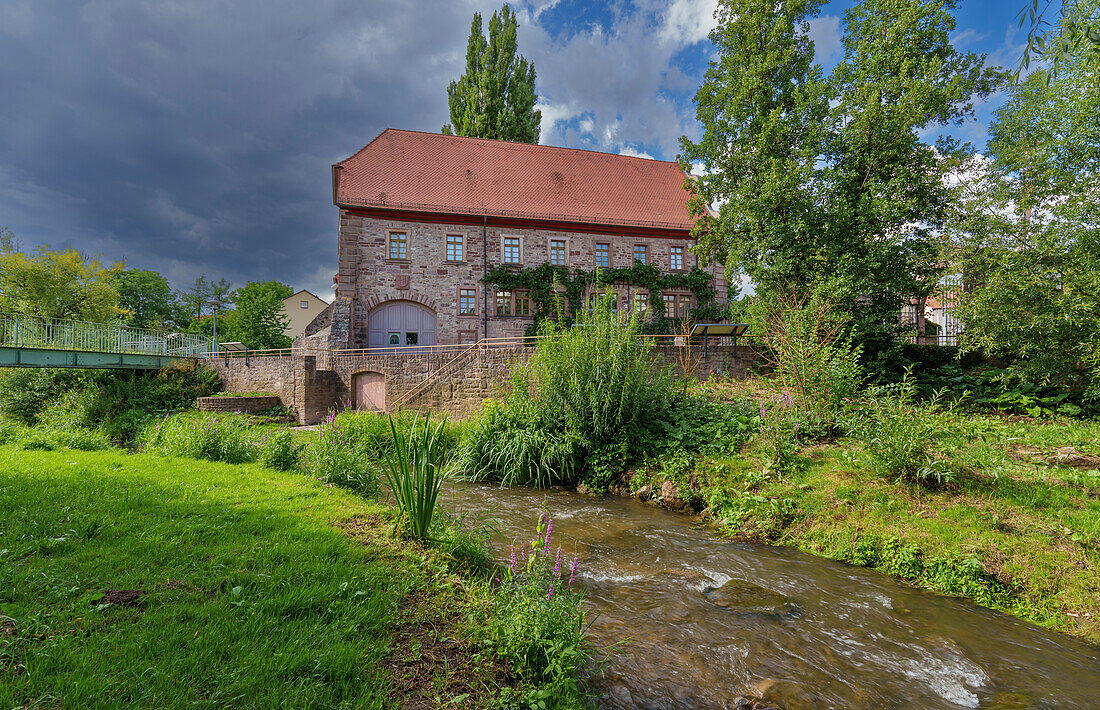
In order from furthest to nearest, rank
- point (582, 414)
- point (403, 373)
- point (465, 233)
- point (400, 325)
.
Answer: point (465, 233)
point (400, 325)
point (403, 373)
point (582, 414)

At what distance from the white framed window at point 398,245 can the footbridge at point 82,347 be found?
33.5 ft

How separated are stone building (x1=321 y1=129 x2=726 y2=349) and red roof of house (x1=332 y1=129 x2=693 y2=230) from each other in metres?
0.07

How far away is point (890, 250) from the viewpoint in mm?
12742

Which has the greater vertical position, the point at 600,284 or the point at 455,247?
the point at 455,247

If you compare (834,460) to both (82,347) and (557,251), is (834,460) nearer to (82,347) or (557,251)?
(557,251)

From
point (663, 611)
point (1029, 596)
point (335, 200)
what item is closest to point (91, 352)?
point (335, 200)

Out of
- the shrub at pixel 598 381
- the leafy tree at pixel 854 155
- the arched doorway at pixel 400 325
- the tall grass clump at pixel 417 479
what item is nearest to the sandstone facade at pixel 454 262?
the arched doorway at pixel 400 325

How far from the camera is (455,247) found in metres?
22.0

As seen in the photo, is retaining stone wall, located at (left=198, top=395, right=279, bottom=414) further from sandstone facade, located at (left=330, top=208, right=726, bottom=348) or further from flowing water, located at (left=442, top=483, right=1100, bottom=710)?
flowing water, located at (left=442, top=483, right=1100, bottom=710)

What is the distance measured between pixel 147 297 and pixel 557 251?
50.6 m

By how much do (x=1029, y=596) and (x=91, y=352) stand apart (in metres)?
25.4

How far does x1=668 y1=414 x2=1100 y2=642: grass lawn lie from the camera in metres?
4.49

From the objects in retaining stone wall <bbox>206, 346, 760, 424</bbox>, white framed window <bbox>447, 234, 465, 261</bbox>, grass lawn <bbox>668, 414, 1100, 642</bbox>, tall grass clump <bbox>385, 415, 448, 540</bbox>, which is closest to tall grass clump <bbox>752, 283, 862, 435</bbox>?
grass lawn <bbox>668, 414, 1100, 642</bbox>

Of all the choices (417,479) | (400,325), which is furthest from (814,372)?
(400,325)
